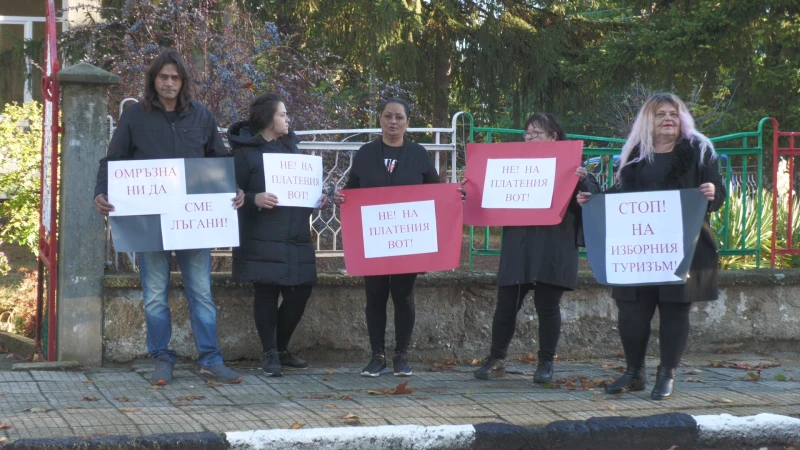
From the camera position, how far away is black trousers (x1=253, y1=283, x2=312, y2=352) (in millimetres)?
6465

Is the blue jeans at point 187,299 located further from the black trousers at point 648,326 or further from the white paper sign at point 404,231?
the black trousers at point 648,326

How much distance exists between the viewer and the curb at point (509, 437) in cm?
455

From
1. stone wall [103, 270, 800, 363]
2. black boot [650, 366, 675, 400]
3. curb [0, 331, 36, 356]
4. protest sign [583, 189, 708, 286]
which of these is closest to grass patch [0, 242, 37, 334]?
curb [0, 331, 36, 356]

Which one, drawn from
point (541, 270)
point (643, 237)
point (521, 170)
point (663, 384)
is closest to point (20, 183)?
point (521, 170)

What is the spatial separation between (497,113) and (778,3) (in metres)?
4.56

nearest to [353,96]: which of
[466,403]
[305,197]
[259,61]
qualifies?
[259,61]

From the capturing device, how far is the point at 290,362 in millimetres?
6832

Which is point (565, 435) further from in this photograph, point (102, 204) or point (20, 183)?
point (20, 183)

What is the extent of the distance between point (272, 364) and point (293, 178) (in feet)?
4.07

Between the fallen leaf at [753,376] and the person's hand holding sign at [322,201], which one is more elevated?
the person's hand holding sign at [322,201]

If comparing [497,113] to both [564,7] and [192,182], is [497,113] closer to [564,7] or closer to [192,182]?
[564,7]

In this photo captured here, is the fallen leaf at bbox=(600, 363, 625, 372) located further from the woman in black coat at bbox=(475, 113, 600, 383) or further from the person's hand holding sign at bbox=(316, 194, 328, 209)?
the person's hand holding sign at bbox=(316, 194, 328, 209)

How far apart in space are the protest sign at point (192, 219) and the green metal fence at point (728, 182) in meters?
2.10

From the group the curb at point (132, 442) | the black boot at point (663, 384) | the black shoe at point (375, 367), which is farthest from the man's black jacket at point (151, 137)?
the black boot at point (663, 384)
